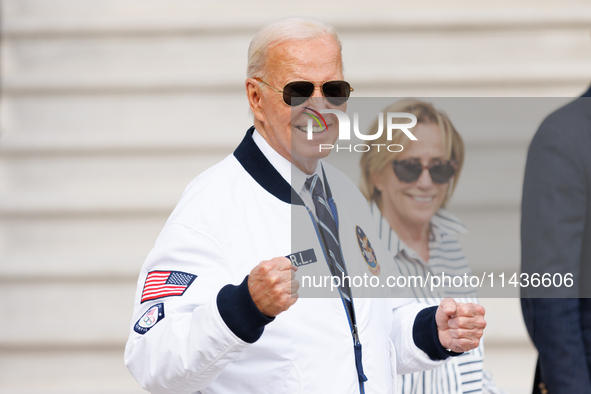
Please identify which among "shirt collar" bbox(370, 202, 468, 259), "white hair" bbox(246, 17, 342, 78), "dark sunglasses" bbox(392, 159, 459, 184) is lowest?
"shirt collar" bbox(370, 202, 468, 259)

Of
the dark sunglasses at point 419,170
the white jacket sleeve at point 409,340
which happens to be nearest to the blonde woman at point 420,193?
the dark sunglasses at point 419,170

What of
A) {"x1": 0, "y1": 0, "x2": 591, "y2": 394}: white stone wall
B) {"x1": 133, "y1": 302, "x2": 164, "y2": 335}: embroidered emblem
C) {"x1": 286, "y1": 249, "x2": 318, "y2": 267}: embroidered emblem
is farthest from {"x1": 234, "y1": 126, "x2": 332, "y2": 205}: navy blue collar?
{"x1": 0, "y1": 0, "x2": 591, "y2": 394}: white stone wall

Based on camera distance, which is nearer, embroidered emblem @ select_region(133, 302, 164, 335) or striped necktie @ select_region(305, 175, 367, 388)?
embroidered emblem @ select_region(133, 302, 164, 335)

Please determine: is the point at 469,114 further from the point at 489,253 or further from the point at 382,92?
the point at 382,92

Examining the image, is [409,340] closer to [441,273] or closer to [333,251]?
[441,273]

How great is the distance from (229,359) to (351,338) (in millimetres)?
309

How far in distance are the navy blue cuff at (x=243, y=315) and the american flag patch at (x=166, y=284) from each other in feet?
0.45

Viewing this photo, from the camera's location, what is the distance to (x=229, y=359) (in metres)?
1.05

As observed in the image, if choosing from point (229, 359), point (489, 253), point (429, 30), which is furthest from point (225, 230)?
point (429, 30)

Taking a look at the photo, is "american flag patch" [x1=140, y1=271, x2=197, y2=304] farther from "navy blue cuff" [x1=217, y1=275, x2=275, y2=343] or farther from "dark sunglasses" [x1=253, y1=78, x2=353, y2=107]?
"dark sunglasses" [x1=253, y1=78, x2=353, y2=107]

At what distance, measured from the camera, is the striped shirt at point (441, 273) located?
4.96 ft

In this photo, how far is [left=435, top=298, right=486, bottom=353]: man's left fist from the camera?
4.01 ft

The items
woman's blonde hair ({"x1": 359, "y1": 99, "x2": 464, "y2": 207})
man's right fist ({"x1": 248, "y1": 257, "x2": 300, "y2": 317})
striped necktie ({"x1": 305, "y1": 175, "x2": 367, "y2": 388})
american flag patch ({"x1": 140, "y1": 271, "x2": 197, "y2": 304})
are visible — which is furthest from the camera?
woman's blonde hair ({"x1": 359, "y1": 99, "x2": 464, "y2": 207})

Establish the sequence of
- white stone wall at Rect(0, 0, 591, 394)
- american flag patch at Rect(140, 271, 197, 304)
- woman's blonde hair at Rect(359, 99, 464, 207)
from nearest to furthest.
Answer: american flag patch at Rect(140, 271, 197, 304), woman's blonde hair at Rect(359, 99, 464, 207), white stone wall at Rect(0, 0, 591, 394)
